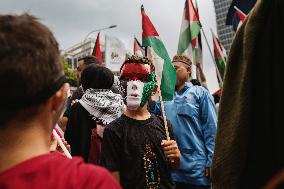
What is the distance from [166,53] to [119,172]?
6.06 feet

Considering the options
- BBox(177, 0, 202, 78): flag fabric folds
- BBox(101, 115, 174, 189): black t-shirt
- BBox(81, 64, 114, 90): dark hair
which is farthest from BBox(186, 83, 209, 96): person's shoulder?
BBox(177, 0, 202, 78): flag fabric folds

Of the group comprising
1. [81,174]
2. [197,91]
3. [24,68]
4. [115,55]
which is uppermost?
Answer: [24,68]

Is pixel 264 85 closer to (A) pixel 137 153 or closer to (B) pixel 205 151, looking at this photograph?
(A) pixel 137 153

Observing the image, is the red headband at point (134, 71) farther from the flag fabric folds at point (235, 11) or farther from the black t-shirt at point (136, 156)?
the flag fabric folds at point (235, 11)

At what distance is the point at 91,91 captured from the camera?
4770 millimetres

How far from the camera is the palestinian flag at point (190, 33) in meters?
7.43

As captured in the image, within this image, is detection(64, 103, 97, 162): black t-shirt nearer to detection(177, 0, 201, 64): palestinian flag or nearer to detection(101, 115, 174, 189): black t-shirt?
detection(101, 115, 174, 189): black t-shirt

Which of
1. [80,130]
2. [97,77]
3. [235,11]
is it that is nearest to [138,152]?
[80,130]

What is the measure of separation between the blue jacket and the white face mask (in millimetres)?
1162

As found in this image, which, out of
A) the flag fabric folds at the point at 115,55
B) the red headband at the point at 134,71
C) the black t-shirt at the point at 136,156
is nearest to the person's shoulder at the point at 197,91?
the red headband at the point at 134,71

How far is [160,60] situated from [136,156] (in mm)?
1567

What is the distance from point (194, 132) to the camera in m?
4.96

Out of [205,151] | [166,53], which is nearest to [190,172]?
[205,151]

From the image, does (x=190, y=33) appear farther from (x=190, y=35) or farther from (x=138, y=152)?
(x=138, y=152)
